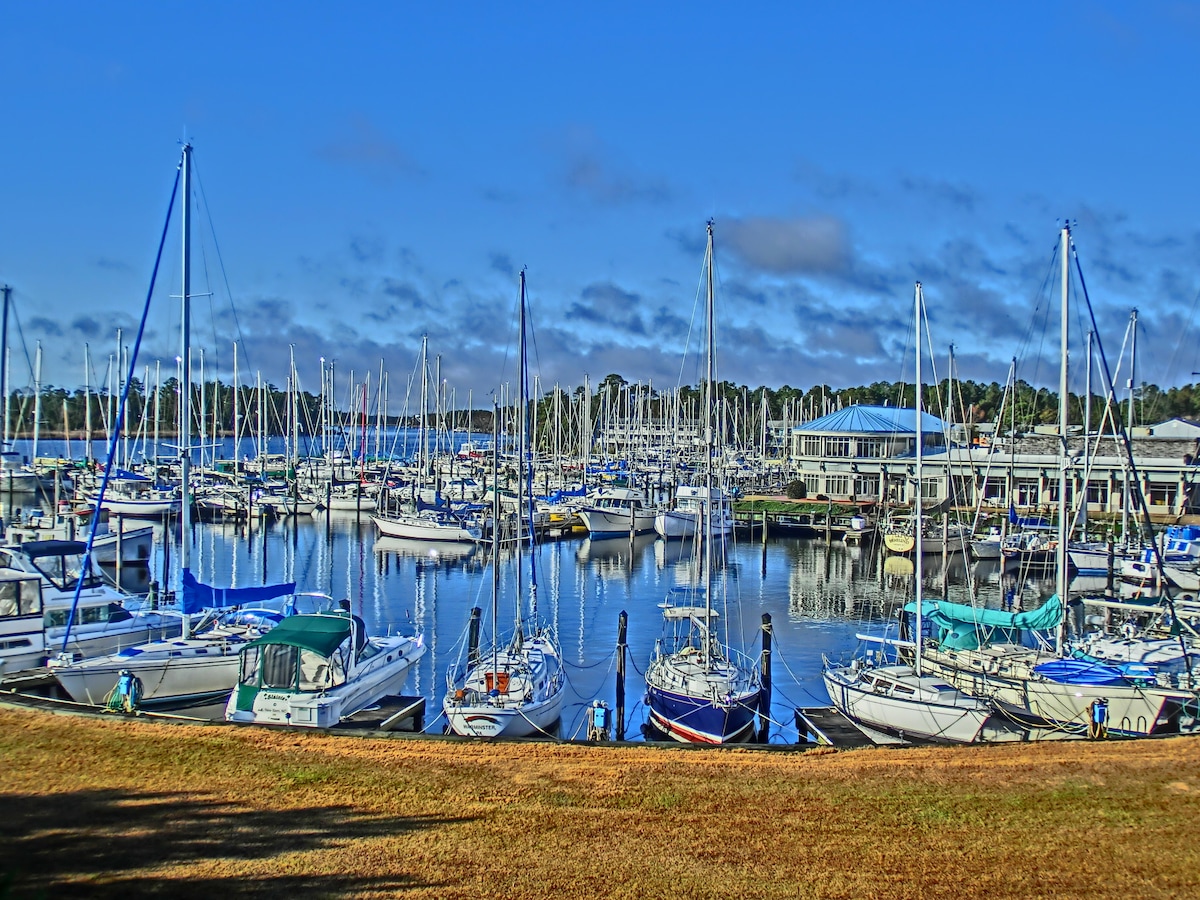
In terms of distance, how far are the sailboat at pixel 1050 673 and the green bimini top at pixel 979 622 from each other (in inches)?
1.1

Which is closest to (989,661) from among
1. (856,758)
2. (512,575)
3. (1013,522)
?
(856,758)

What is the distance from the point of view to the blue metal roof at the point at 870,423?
308ft

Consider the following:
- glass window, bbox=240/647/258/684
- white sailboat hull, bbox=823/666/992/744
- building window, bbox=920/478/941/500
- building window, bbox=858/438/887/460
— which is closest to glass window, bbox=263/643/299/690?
glass window, bbox=240/647/258/684

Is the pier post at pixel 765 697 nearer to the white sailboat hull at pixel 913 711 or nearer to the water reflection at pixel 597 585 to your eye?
the water reflection at pixel 597 585

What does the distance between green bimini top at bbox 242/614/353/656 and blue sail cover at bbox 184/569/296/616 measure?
5.92m

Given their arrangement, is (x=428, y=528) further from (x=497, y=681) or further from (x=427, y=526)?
(x=497, y=681)

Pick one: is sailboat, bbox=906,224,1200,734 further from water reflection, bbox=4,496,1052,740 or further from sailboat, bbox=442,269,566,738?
sailboat, bbox=442,269,566,738

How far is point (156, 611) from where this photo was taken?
33.4m

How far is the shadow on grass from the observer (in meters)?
13.3

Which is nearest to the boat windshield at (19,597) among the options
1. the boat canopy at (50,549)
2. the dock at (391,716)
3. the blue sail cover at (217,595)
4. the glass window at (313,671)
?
the blue sail cover at (217,595)

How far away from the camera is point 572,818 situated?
16.1 metres

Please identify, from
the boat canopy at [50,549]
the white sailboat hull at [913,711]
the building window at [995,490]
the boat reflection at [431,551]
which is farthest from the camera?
the building window at [995,490]

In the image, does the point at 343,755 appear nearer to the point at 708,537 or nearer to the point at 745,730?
the point at 745,730

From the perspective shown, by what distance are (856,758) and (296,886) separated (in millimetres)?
10656
